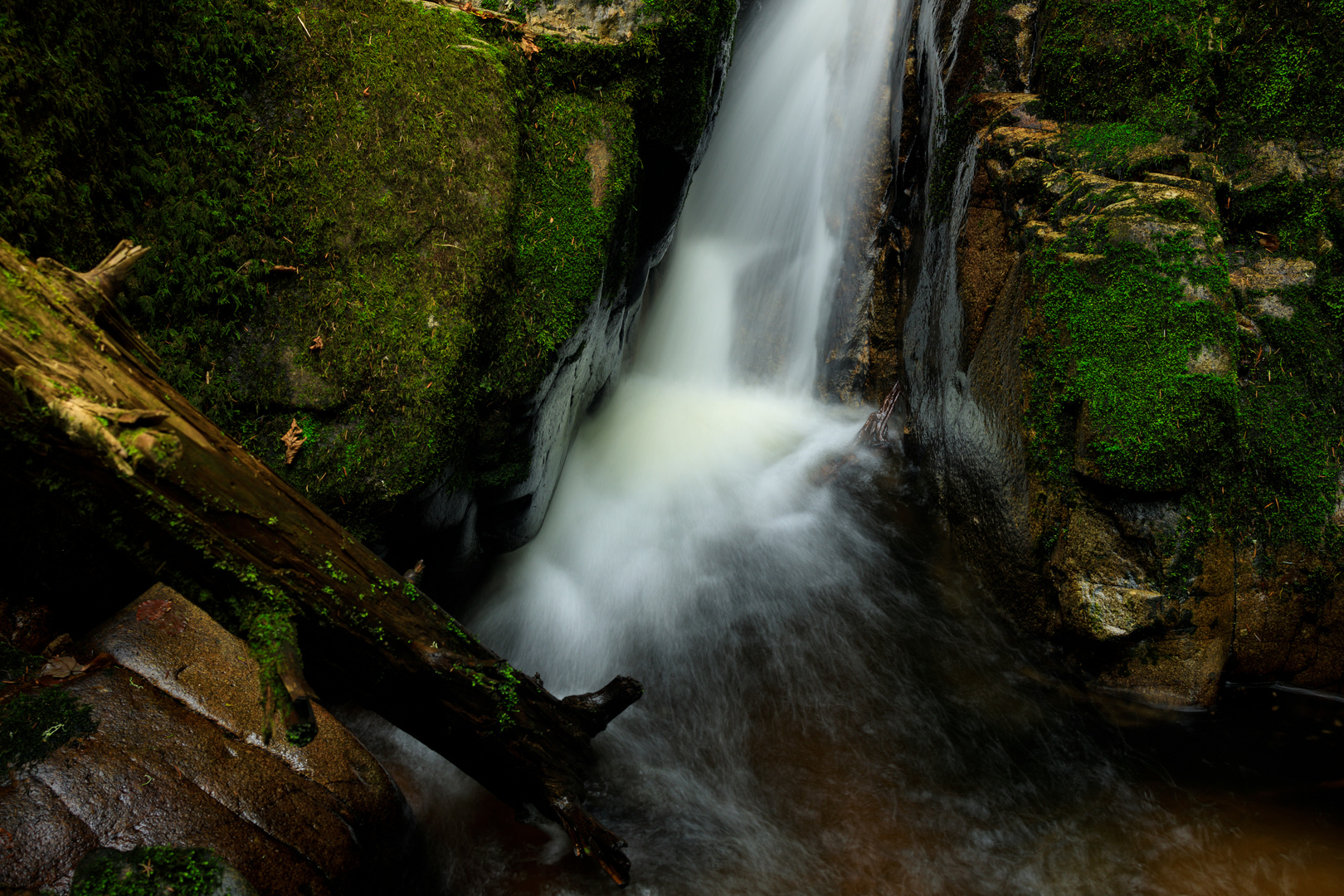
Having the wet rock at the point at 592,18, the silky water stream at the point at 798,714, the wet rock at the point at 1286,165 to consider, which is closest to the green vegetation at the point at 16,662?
the silky water stream at the point at 798,714

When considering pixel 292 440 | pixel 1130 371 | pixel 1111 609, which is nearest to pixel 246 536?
pixel 292 440

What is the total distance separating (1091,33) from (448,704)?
20.6 ft

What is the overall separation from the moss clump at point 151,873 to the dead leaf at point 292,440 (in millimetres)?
1575

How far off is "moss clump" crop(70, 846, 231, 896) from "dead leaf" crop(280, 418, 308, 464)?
1575 mm

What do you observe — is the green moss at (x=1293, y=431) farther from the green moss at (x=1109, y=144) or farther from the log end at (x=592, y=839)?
the log end at (x=592, y=839)

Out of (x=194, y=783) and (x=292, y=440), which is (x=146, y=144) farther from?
(x=194, y=783)

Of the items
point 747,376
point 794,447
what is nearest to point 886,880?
point 794,447

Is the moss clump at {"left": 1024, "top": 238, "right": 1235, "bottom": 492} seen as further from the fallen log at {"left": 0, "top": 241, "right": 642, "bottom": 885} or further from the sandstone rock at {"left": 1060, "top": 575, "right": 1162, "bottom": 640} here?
the fallen log at {"left": 0, "top": 241, "right": 642, "bottom": 885}

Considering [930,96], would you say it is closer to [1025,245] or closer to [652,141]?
[1025,245]

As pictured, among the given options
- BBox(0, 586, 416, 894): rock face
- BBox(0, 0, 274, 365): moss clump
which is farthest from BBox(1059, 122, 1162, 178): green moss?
BBox(0, 586, 416, 894): rock face

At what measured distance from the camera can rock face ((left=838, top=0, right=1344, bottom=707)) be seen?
3914 mm

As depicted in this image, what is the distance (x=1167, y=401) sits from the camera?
12.9ft

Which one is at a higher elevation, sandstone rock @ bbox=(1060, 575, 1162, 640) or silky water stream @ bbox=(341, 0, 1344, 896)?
sandstone rock @ bbox=(1060, 575, 1162, 640)

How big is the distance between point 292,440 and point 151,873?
1724 millimetres
